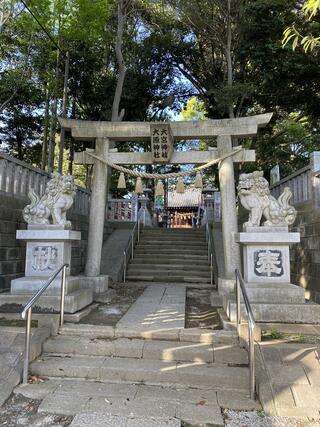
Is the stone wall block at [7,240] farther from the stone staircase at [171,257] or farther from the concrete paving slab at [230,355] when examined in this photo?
the concrete paving slab at [230,355]

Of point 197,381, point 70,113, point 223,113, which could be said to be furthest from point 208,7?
point 197,381

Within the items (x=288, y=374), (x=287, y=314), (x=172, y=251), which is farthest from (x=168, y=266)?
(x=288, y=374)

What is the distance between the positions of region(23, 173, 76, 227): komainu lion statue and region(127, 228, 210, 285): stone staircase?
4.68 meters

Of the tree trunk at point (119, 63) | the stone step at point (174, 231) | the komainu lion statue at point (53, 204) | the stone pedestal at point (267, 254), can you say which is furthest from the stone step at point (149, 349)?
the tree trunk at point (119, 63)

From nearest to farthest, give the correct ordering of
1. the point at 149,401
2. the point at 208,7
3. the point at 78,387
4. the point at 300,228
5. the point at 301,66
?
the point at 149,401
the point at 78,387
the point at 300,228
the point at 301,66
the point at 208,7

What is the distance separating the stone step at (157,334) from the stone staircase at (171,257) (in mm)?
5180

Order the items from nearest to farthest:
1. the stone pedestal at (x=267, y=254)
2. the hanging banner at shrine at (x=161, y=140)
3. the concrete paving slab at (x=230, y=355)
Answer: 1. the concrete paving slab at (x=230, y=355)
2. the stone pedestal at (x=267, y=254)
3. the hanging banner at shrine at (x=161, y=140)

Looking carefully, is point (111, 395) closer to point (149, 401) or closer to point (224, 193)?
point (149, 401)

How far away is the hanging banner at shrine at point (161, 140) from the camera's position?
7.65m

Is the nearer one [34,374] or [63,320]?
[34,374]

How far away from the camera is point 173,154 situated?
7961 mm

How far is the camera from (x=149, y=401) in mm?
3514

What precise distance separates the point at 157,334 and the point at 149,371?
82 cm

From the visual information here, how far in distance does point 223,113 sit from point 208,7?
4209mm
